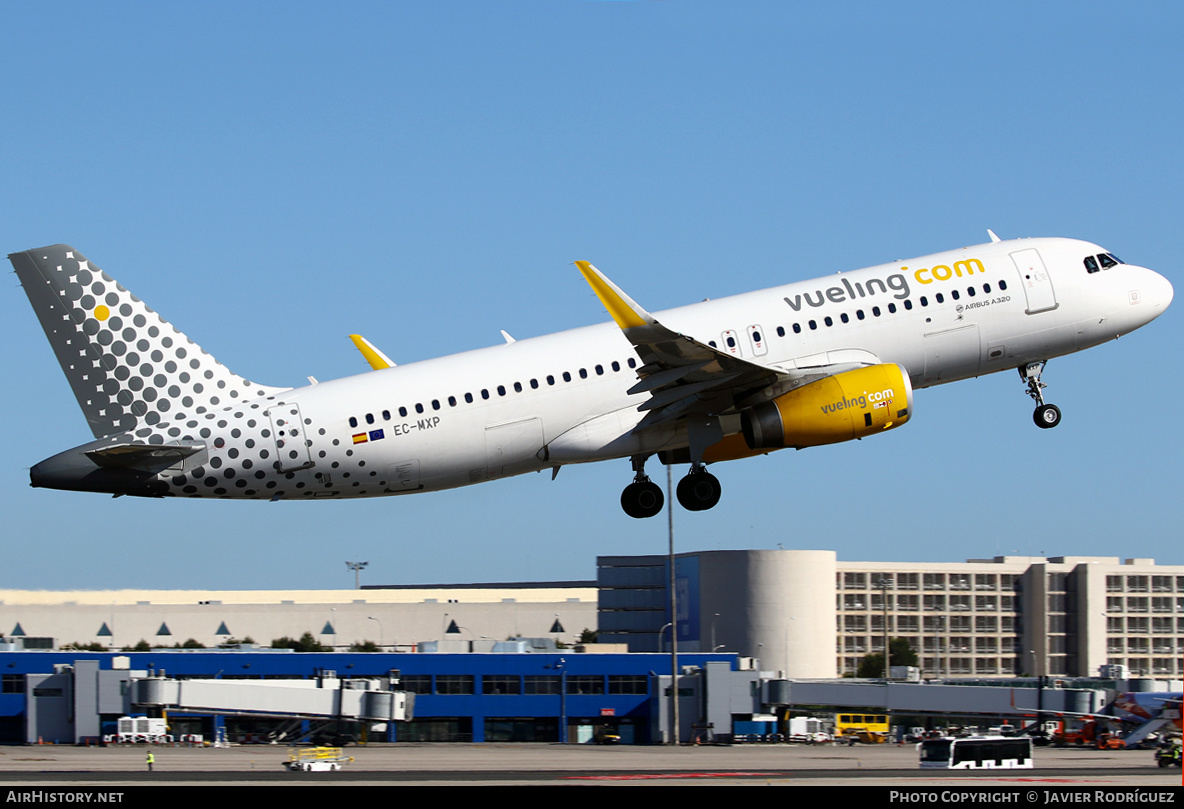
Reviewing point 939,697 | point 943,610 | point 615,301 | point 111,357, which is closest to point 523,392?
point 615,301

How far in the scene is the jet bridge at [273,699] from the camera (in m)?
76.8

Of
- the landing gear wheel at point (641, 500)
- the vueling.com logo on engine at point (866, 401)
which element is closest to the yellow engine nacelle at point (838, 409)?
the vueling.com logo on engine at point (866, 401)

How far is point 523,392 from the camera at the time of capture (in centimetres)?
4153

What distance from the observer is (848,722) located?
89625 mm

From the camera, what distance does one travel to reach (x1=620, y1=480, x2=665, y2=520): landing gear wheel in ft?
148

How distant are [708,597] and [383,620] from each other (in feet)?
110

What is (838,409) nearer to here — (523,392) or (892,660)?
(523,392)

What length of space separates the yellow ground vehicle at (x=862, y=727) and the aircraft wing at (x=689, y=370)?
4321 cm

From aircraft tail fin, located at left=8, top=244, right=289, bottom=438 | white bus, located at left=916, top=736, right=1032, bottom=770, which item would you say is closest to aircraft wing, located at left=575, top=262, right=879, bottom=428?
aircraft tail fin, located at left=8, top=244, right=289, bottom=438

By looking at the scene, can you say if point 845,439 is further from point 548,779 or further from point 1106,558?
point 1106,558

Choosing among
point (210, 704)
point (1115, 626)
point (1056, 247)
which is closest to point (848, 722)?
point (210, 704)

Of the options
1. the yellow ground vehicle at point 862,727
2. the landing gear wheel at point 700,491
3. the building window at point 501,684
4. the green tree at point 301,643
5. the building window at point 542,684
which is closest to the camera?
the landing gear wheel at point 700,491

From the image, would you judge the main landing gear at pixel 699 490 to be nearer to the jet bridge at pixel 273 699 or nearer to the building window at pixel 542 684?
the jet bridge at pixel 273 699

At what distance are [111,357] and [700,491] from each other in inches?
708
